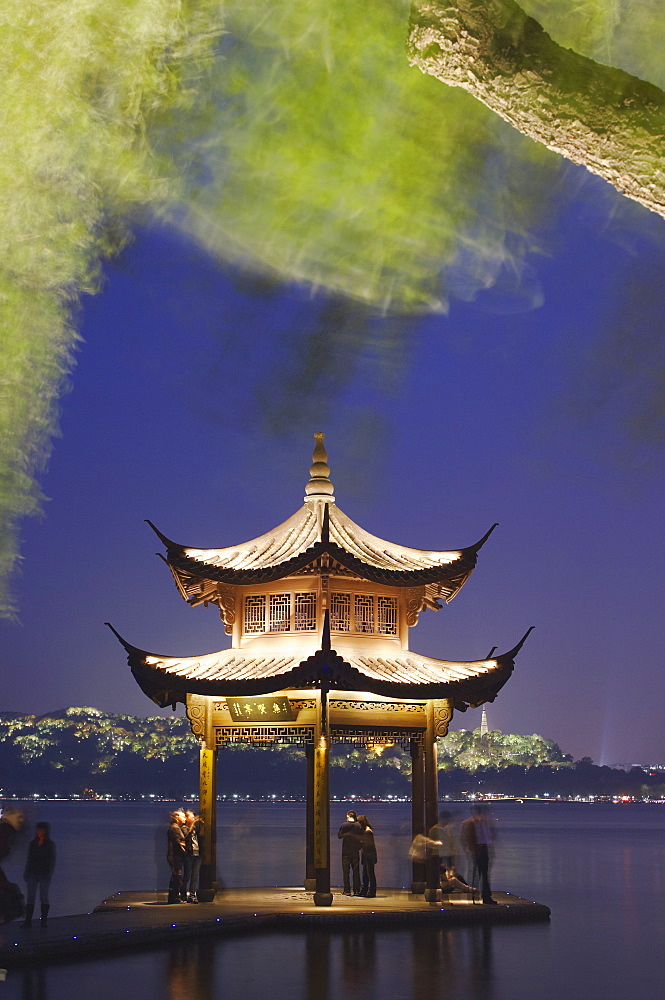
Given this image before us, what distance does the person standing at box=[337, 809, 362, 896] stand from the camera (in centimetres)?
1828

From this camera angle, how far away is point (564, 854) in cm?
6209

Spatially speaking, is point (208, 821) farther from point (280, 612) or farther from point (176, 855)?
point (280, 612)

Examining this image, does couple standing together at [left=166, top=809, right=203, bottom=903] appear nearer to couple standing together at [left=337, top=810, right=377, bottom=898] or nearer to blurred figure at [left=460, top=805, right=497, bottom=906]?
couple standing together at [left=337, top=810, right=377, bottom=898]

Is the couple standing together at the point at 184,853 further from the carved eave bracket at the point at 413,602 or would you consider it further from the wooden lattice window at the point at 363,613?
the carved eave bracket at the point at 413,602

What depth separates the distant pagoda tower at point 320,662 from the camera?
17.4 metres

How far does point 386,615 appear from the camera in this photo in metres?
19.4

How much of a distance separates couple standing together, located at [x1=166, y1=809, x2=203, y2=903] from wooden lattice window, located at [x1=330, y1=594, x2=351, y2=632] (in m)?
3.79

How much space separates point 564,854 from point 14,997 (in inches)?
2214

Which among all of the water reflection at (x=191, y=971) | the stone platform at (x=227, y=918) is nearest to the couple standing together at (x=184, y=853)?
the stone platform at (x=227, y=918)

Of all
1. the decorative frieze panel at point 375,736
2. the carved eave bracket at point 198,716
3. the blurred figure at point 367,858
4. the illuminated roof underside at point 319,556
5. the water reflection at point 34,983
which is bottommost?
the water reflection at point 34,983

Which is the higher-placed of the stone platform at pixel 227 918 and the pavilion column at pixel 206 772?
the pavilion column at pixel 206 772

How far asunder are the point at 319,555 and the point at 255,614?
2.02 meters

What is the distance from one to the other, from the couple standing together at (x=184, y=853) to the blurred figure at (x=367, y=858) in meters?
2.63

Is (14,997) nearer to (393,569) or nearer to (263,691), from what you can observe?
(263,691)
